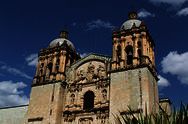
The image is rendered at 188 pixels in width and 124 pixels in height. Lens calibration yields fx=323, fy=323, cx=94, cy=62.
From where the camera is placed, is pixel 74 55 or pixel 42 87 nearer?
pixel 42 87

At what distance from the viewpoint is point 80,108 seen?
24.5 meters

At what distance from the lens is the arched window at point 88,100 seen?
80.5ft

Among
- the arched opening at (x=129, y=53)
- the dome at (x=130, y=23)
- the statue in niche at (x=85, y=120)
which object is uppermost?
the dome at (x=130, y=23)

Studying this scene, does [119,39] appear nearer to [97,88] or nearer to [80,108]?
[97,88]

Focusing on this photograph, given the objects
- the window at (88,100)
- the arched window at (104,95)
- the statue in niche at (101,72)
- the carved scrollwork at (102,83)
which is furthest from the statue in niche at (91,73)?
the arched window at (104,95)

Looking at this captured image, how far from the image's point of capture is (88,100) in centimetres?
2484

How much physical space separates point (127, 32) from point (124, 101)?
6184 mm

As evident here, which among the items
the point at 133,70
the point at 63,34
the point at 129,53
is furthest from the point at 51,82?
the point at 133,70

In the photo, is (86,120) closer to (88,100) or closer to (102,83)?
(88,100)

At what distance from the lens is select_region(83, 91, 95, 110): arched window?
24547mm

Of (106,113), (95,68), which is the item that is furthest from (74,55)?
(106,113)

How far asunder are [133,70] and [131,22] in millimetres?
5149

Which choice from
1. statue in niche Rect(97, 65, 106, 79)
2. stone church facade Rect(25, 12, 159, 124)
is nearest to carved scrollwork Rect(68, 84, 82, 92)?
stone church facade Rect(25, 12, 159, 124)

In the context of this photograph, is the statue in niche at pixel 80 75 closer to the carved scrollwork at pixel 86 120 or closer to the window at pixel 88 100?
the window at pixel 88 100
